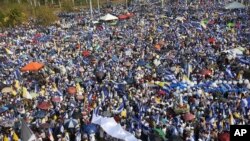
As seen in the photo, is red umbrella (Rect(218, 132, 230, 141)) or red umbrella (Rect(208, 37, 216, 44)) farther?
red umbrella (Rect(208, 37, 216, 44))

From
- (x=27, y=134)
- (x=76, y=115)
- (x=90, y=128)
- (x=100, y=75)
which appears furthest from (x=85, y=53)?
(x=27, y=134)

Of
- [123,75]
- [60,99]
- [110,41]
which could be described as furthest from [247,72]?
[110,41]

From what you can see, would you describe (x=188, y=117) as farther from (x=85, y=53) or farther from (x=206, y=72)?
(x=85, y=53)

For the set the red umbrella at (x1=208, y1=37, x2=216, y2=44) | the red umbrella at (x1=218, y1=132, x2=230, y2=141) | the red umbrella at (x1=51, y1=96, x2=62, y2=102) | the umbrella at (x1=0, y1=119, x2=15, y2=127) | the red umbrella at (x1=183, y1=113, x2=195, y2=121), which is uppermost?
the red umbrella at (x1=208, y1=37, x2=216, y2=44)

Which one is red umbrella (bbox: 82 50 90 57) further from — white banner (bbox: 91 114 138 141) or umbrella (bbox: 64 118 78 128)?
white banner (bbox: 91 114 138 141)

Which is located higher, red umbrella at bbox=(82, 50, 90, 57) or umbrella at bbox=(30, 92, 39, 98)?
red umbrella at bbox=(82, 50, 90, 57)

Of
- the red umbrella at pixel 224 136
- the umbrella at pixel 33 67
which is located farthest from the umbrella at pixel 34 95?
the red umbrella at pixel 224 136

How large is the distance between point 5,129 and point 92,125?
4602 millimetres

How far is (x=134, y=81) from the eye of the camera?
24.8m

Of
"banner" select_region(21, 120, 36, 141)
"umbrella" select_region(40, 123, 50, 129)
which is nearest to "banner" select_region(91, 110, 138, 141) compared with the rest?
"umbrella" select_region(40, 123, 50, 129)

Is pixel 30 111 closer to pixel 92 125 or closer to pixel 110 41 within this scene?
pixel 92 125

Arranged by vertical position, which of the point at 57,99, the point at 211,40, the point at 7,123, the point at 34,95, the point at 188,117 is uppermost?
the point at 211,40

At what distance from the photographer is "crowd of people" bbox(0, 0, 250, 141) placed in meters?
18.2

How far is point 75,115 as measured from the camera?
64.4 ft
